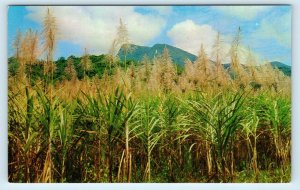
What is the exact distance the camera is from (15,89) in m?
16.7

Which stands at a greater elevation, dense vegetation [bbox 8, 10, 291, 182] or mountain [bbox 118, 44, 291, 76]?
mountain [bbox 118, 44, 291, 76]

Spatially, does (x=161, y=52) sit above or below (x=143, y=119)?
above

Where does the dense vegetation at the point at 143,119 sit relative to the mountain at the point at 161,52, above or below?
below

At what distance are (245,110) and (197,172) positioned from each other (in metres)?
0.51

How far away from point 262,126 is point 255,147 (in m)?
0.15

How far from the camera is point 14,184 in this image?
1666 centimetres

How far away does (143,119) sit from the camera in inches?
658

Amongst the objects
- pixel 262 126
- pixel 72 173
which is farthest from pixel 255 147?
pixel 72 173

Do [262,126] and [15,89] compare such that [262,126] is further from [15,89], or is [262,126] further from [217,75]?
[15,89]

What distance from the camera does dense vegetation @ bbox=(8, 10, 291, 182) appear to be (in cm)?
1669

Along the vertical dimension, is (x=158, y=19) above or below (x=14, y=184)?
above

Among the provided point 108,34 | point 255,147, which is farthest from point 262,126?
point 108,34

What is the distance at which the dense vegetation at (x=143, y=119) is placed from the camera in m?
16.7

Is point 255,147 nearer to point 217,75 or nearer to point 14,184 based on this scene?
point 217,75
